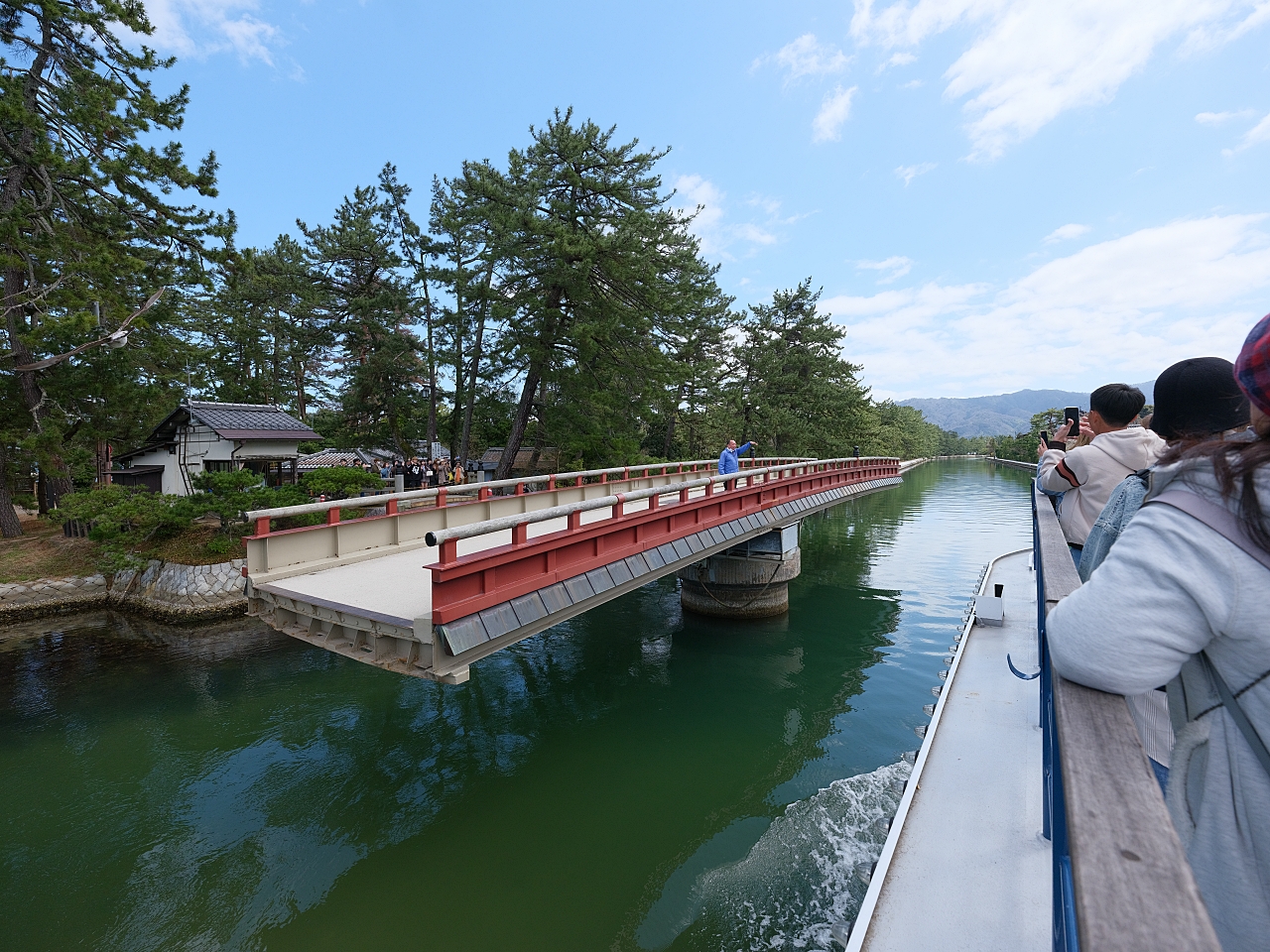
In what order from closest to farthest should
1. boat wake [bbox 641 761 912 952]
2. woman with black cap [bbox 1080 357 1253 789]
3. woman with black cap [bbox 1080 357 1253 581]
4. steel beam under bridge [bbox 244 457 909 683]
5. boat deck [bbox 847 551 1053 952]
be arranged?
1. woman with black cap [bbox 1080 357 1253 789]
2. woman with black cap [bbox 1080 357 1253 581]
3. boat deck [bbox 847 551 1053 952]
4. boat wake [bbox 641 761 912 952]
5. steel beam under bridge [bbox 244 457 909 683]

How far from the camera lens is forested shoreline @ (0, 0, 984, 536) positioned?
1457 centimetres

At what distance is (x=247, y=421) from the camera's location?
19.9m

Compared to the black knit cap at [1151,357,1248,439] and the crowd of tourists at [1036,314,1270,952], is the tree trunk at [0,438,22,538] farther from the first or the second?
the black knit cap at [1151,357,1248,439]

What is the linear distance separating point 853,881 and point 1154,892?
6.10m

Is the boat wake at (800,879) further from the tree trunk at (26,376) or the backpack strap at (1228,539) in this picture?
the tree trunk at (26,376)

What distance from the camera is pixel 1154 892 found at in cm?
73

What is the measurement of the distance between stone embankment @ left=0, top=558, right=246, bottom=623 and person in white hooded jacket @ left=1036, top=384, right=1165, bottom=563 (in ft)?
54.7

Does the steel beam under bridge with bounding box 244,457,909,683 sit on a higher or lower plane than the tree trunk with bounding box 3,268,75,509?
lower

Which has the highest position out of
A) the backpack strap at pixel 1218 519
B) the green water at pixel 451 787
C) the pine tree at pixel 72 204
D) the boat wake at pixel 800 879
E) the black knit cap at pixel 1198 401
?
the pine tree at pixel 72 204

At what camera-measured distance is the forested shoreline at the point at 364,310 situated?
47.8 ft

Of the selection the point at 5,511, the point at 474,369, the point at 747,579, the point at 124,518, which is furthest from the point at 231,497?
the point at 747,579

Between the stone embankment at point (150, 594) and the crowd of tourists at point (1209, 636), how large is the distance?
16936 mm

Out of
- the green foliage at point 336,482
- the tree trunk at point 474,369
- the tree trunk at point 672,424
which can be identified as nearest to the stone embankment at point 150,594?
the green foliage at point 336,482

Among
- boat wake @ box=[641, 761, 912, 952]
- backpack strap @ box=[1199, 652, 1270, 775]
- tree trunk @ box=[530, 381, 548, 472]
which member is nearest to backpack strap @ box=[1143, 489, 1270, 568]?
backpack strap @ box=[1199, 652, 1270, 775]
